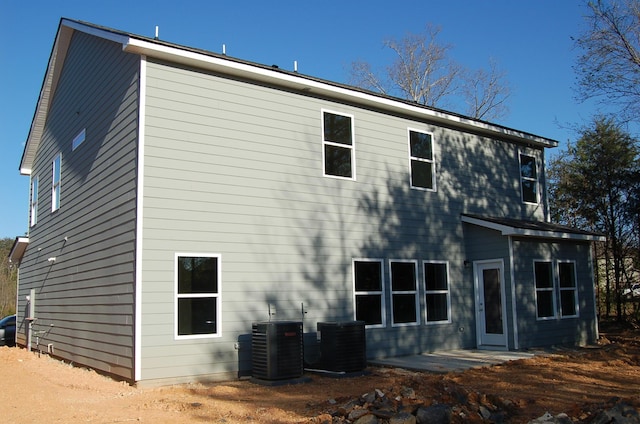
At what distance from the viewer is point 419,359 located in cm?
1198

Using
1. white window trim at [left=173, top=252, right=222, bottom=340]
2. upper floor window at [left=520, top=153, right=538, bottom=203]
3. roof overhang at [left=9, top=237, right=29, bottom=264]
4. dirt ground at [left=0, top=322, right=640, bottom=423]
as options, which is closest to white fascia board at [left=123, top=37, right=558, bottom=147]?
upper floor window at [left=520, top=153, right=538, bottom=203]

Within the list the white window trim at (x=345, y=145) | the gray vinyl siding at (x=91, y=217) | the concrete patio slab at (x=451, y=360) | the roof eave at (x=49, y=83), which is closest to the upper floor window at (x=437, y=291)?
the concrete patio slab at (x=451, y=360)

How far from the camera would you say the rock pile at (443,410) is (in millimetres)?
6012

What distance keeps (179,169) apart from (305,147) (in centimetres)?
283

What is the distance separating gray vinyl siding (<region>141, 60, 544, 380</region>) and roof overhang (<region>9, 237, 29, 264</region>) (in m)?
10.3

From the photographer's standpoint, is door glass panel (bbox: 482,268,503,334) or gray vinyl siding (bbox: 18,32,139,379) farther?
door glass panel (bbox: 482,268,503,334)

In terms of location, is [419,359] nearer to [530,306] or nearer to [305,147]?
[530,306]

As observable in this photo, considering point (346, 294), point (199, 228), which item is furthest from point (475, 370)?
point (199, 228)

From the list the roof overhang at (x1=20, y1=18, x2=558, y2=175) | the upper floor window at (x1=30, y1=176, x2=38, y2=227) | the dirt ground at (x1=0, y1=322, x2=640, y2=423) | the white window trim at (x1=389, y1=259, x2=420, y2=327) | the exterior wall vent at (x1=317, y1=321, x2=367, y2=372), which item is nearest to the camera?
the dirt ground at (x1=0, y1=322, x2=640, y2=423)

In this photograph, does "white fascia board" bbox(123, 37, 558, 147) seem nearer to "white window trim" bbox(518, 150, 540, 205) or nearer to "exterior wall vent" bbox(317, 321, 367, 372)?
"white window trim" bbox(518, 150, 540, 205)

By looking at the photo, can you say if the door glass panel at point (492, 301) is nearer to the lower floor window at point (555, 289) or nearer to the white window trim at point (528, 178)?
the lower floor window at point (555, 289)

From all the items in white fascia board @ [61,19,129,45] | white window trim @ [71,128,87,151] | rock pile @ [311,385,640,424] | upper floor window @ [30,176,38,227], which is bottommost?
rock pile @ [311,385,640,424]

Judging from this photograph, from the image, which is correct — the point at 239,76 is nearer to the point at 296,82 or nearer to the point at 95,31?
the point at 296,82

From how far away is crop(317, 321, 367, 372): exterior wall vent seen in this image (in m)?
10.2
